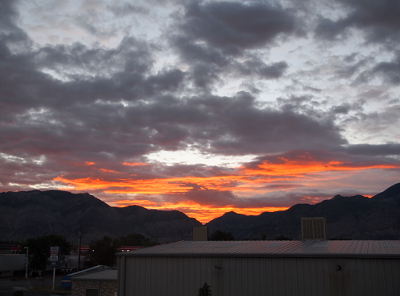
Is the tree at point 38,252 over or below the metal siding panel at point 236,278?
below

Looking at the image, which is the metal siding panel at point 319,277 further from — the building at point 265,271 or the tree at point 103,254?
the tree at point 103,254

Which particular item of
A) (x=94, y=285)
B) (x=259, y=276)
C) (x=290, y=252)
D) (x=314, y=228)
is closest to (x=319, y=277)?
(x=290, y=252)

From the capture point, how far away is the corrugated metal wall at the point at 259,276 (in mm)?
23203

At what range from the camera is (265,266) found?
25.1m

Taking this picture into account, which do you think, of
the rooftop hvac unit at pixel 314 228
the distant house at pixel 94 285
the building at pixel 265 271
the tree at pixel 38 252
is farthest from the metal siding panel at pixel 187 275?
the tree at pixel 38 252

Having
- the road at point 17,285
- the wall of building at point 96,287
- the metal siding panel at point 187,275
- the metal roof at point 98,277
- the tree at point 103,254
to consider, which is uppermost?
the metal siding panel at point 187,275

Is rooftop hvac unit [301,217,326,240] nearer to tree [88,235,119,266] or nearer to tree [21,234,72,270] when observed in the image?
tree [88,235,119,266]

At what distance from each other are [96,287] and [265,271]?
21.8 metres

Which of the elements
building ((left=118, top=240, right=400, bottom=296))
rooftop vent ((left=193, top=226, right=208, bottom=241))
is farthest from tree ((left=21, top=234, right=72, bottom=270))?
building ((left=118, top=240, right=400, bottom=296))

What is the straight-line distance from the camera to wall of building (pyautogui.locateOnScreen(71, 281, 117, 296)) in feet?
127

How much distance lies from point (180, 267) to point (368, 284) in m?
12.2

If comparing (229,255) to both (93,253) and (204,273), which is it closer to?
(204,273)

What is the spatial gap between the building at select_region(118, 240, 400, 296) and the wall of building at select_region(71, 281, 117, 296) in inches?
471

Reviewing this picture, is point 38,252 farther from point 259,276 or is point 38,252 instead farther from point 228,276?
point 259,276
